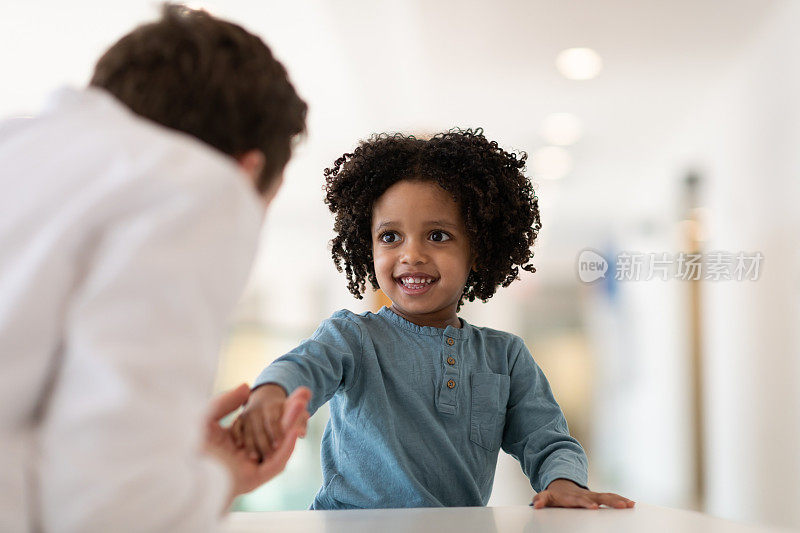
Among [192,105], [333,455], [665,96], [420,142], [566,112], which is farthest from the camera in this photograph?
[566,112]

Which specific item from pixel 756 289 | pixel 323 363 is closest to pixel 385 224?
pixel 323 363

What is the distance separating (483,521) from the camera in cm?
76

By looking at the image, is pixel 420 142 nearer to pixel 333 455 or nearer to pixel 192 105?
pixel 333 455

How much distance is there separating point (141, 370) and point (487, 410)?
0.69 metres

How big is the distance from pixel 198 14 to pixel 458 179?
56 centimetres

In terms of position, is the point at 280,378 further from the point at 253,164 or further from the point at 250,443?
the point at 253,164

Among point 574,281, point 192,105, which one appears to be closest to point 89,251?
point 192,105

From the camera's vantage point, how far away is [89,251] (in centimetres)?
46

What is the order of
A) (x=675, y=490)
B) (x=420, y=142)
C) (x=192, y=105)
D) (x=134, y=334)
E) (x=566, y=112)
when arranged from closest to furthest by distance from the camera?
(x=134, y=334), (x=192, y=105), (x=420, y=142), (x=566, y=112), (x=675, y=490)

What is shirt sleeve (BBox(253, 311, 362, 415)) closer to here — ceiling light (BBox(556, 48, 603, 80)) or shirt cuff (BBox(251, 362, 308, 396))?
shirt cuff (BBox(251, 362, 308, 396))

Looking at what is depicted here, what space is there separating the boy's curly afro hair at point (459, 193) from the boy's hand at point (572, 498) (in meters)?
0.36

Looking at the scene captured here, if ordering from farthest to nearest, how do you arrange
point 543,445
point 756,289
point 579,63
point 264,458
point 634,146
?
point 634,146 < point 579,63 < point 756,289 < point 543,445 < point 264,458

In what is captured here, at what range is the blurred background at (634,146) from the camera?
106 inches

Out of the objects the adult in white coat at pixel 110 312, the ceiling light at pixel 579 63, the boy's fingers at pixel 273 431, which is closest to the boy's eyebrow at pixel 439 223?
the boy's fingers at pixel 273 431
